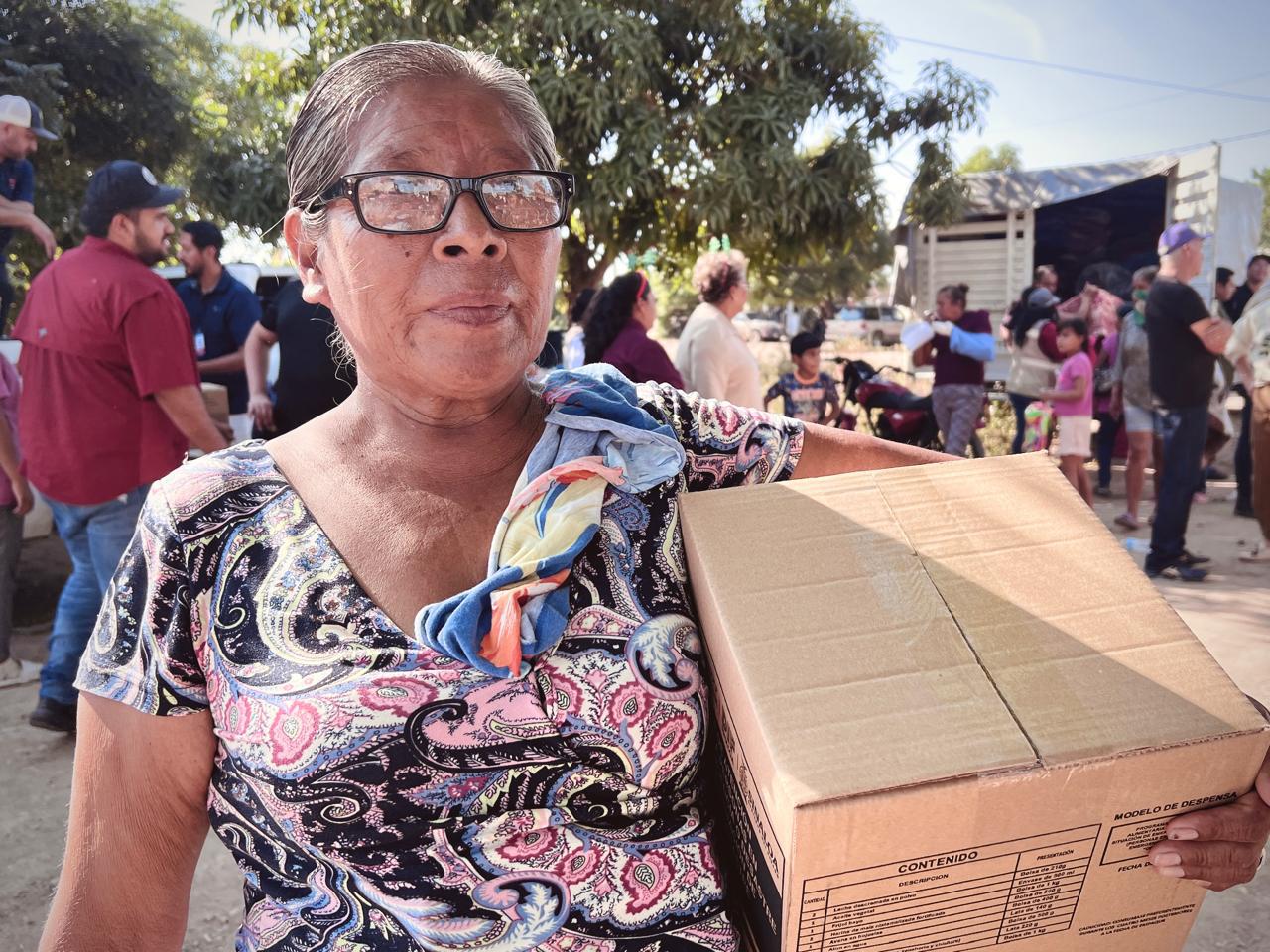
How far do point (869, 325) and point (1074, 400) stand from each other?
1000 inches

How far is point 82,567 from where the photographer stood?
3.71 meters

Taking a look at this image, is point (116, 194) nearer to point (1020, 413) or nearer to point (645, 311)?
point (645, 311)

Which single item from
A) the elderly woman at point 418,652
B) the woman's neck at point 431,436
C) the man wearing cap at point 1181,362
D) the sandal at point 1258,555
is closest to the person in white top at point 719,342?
the man wearing cap at point 1181,362

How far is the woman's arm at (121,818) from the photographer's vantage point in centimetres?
115

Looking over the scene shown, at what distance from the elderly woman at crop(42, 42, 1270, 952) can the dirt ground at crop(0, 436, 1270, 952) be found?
72 cm

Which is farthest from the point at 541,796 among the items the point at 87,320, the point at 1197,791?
the point at 87,320

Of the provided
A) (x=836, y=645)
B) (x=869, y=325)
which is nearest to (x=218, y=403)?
(x=836, y=645)

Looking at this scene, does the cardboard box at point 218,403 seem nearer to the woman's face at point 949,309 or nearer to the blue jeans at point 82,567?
the blue jeans at point 82,567

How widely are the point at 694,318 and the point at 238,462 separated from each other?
4154mm

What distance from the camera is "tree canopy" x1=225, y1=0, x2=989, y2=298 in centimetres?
894

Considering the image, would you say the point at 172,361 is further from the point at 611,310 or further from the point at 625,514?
the point at 625,514

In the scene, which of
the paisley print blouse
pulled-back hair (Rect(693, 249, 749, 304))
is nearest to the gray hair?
the paisley print blouse

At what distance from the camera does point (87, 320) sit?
3375 millimetres

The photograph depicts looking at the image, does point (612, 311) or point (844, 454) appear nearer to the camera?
point (844, 454)
